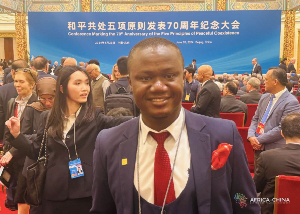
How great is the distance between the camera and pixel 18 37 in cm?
1445

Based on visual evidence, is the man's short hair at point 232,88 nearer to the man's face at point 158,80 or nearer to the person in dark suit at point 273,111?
the person in dark suit at point 273,111

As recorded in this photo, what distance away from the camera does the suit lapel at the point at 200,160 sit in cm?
100

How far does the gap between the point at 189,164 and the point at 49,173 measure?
3.71 ft

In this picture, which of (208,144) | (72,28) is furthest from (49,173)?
(72,28)

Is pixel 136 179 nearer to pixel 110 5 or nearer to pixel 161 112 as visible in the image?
pixel 161 112

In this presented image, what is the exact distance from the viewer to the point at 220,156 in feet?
3.33

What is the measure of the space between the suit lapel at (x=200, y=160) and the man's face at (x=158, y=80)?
4.9 inches

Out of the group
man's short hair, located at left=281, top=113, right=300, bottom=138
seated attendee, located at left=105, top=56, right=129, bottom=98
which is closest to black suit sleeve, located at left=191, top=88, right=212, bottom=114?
seated attendee, located at left=105, top=56, right=129, bottom=98

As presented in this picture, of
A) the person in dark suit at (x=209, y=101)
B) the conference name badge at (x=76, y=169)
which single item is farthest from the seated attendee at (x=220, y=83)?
the conference name badge at (x=76, y=169)

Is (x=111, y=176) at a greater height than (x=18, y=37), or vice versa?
(x=18, y=37)

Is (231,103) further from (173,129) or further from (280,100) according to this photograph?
(173,129)

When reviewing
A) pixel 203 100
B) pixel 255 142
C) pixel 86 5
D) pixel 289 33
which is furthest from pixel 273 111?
pixel 86 5

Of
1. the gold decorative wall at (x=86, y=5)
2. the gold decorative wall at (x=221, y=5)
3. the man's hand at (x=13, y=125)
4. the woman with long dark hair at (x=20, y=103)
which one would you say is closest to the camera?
the man's hand at (x=13, y=125)

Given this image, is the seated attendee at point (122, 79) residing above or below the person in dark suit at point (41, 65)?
below
